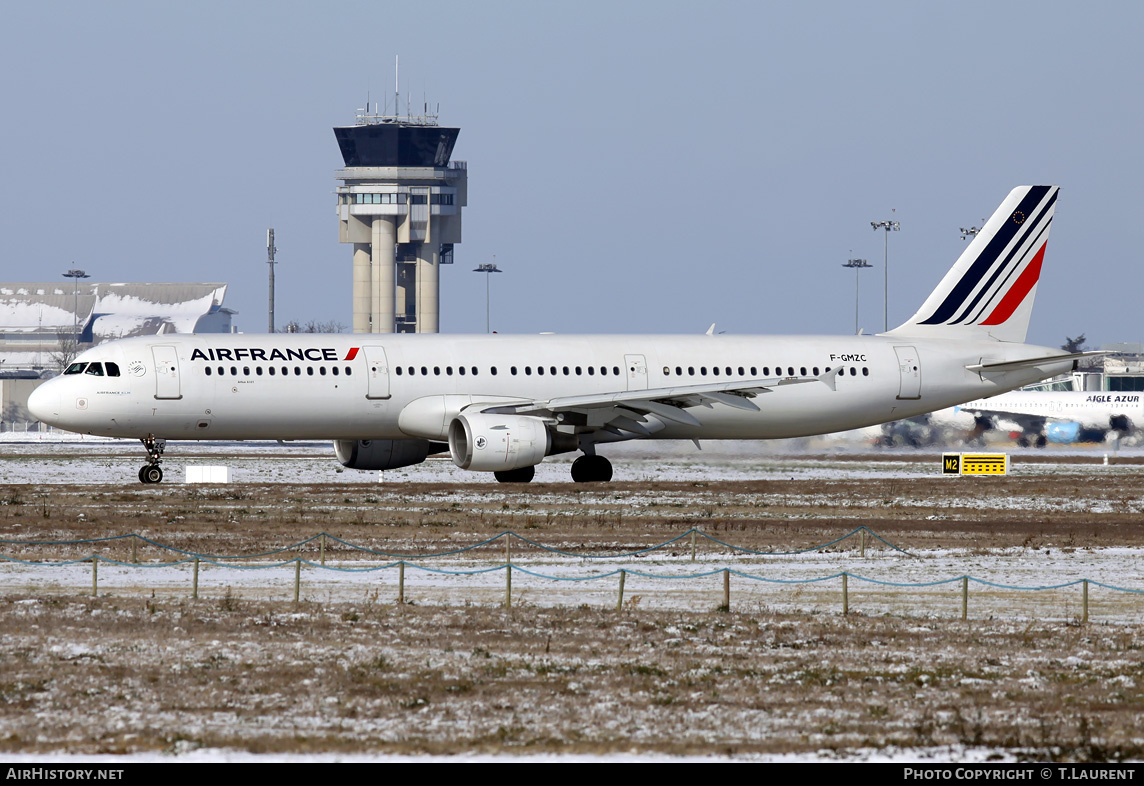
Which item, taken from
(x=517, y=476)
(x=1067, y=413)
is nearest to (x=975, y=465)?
(x=517, y=476)

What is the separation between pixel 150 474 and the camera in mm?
43125

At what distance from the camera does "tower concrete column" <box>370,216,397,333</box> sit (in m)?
190

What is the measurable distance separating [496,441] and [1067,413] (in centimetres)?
5887

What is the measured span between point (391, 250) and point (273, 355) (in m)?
152

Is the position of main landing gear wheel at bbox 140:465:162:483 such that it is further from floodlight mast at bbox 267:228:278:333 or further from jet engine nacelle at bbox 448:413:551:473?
floodlight mast at bbox 267:228:278:333

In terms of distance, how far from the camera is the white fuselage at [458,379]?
1608 inches

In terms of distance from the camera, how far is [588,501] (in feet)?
125

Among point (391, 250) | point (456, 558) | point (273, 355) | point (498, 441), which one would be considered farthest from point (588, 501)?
point (391, 250)

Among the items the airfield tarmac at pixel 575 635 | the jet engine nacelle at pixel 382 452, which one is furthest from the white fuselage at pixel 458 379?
the airfield tarmac at pixel 575 635

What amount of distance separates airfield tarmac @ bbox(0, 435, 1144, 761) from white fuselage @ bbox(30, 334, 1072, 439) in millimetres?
4472

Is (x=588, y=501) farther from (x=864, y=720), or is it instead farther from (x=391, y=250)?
(x=391, y=250)

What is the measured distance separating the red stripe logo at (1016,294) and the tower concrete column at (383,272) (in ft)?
475

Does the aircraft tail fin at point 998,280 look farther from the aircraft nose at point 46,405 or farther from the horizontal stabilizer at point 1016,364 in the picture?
the aircraft nose at point 46,405

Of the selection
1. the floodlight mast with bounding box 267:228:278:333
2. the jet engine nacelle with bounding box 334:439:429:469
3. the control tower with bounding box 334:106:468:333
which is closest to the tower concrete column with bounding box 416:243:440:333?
the control tower with bounding box 334:106:468:333
